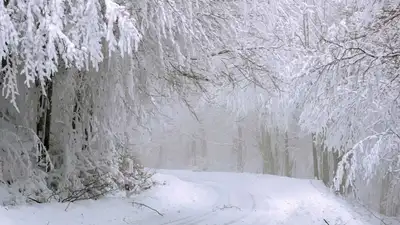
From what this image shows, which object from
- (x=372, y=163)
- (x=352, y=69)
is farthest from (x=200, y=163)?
(x=352, y=69)

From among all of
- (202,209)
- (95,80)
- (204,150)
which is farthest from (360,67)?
(204,150)

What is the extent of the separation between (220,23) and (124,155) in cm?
583

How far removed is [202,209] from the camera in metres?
12.4

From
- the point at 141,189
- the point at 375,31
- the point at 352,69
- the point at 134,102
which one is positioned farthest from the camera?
the point at 141,189

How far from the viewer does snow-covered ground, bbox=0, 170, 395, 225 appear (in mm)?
8305

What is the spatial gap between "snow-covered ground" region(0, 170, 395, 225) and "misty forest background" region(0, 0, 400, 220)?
1.92 feet

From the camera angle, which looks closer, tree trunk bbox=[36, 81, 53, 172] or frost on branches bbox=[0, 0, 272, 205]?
frost on branches bbox=[0, 0, 272, 205]

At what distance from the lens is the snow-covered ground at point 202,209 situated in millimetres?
8305

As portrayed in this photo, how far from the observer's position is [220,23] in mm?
9812

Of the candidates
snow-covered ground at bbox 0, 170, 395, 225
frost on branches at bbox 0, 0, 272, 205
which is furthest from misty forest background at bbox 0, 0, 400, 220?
snow-covered ground at bbox 0, 170, 395, 225

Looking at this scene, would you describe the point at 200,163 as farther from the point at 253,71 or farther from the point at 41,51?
the point at 41,51

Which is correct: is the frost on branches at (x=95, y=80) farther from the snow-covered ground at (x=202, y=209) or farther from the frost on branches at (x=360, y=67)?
the frost on branches at (x=360, y=67)

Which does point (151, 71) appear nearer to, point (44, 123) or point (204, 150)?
point (44, 123)

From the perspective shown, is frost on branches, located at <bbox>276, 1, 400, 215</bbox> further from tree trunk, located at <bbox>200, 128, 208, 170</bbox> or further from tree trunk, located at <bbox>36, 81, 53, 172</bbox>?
tree trunk, located at <bbox>200, 128, 208, 170</bbox>
